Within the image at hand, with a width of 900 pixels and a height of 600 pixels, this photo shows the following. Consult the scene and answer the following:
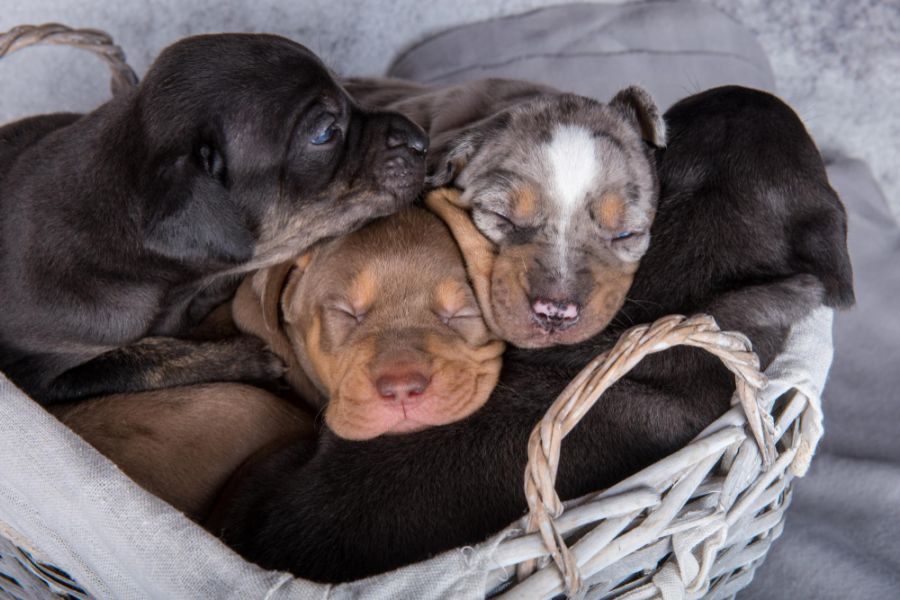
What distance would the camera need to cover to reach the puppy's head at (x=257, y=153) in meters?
2.19

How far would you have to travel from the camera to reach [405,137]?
2488 mm

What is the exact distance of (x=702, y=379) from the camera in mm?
2191

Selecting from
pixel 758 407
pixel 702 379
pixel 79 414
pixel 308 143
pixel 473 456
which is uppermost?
pixel 308 143

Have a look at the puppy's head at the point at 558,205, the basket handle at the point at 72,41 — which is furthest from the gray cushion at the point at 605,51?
the basket handle at the point at 72,41

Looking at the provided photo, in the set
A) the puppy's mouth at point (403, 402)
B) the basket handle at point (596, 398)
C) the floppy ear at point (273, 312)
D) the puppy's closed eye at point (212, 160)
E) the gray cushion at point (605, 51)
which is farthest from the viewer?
the gray cushion at point (605, 51)

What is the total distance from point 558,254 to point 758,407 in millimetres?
758

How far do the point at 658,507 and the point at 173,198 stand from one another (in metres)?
1.28

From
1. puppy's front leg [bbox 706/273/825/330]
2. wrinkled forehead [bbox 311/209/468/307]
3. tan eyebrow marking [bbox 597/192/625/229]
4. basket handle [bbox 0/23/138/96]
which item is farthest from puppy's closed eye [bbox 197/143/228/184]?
puppy's front leg [bbox 706/273/825/330]

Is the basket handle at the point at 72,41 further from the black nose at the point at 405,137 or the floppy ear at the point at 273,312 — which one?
the black nose at the point at 405,137

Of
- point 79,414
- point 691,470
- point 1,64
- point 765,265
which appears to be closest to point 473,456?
point 691,470

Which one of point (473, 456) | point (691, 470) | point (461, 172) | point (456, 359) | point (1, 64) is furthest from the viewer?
point (1, 64)

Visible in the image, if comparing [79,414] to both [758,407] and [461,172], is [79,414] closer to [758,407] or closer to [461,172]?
[461,172]

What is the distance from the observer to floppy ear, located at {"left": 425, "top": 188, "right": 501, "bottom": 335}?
2.44 meters

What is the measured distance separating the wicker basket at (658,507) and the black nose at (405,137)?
100 centimetres
